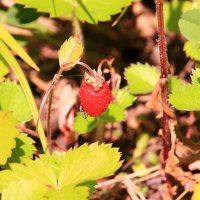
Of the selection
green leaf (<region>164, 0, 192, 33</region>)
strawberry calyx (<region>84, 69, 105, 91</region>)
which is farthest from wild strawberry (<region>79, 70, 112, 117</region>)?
green leaf (<region>164, 0, 192, 33</region>)

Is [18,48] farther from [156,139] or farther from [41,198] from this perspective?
[156,139]

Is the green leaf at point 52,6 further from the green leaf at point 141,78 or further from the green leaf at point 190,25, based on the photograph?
the green leaf at point 190,25

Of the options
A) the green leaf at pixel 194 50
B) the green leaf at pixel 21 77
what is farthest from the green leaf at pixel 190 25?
the green leaf at pixel 21 77

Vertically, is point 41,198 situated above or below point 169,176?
above

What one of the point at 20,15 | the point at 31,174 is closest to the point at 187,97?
the point at 31,174

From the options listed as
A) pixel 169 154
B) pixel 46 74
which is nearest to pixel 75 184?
pixel 169 154

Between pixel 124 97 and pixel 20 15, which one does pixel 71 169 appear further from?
pixel 20 15

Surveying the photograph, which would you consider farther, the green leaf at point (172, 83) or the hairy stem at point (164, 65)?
the green leaf at point (172, 83)
